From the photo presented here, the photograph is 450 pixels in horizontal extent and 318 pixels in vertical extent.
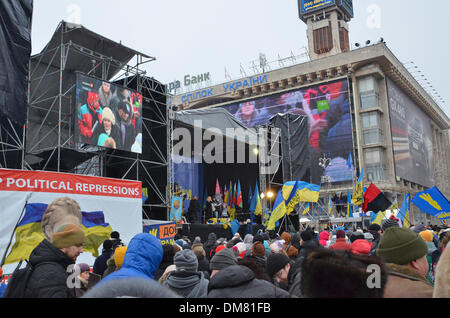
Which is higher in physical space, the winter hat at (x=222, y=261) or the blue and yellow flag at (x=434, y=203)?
the blue and yellow flag at (x=434, y=203)

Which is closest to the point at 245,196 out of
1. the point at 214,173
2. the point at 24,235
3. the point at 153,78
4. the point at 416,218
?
the point at 214,173

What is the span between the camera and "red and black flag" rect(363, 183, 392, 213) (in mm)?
11664

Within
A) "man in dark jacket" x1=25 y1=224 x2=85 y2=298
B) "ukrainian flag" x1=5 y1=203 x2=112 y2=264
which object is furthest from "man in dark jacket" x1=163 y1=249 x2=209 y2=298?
"ukrainian flag" x1=5 y1=203 x2=112 y2=264

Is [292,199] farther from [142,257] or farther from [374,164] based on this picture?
[374,164]

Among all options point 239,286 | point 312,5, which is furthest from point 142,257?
point 312,5

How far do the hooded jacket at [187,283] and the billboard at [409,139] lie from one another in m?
41.7

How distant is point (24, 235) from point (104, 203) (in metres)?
3.91

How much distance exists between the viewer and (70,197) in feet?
24.8

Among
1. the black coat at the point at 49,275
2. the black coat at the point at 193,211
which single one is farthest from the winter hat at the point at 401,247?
the black coat at the point at 193,211

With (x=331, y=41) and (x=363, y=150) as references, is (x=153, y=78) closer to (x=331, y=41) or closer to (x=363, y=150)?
(x=363, y=150)

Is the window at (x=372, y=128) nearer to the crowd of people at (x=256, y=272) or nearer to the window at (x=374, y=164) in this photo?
the window at (x=374, y=164)

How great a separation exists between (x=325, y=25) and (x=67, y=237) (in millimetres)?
51634

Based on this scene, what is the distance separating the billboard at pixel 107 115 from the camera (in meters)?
12.3
